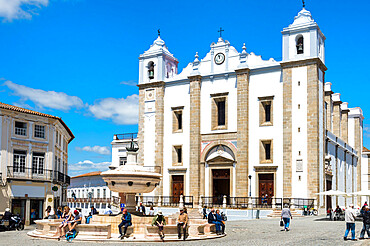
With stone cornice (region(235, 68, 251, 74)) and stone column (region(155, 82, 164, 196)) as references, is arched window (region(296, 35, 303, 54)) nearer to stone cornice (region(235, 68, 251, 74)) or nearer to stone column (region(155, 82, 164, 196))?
stone cornice (region(235, 68, 251, 74))

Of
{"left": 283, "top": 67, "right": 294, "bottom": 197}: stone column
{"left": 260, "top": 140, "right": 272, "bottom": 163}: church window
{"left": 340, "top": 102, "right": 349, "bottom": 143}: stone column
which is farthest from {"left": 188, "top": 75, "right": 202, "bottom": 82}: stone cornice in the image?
{"left": 340, "top": 102, "right": 349, "bottom": 143}: stone column

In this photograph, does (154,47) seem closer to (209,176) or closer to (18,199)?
(209,176)

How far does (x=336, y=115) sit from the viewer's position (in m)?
50.2

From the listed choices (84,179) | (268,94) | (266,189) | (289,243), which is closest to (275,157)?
(266,189)

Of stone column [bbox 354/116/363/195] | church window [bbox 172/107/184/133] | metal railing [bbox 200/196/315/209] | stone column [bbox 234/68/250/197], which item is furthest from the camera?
stone column [bbox 354/116/363/195]

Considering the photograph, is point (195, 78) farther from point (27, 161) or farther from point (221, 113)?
point (27, 161)

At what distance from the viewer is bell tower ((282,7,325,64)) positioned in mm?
38375

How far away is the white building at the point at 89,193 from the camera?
63156 millimetres

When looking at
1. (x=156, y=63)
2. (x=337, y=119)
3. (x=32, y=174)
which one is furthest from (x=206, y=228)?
(x=337, y=119)

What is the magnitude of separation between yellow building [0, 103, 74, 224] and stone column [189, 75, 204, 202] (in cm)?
1171

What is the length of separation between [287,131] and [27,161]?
63.3 feet

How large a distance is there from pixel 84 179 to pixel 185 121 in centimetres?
3731

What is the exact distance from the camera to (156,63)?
46469 mm

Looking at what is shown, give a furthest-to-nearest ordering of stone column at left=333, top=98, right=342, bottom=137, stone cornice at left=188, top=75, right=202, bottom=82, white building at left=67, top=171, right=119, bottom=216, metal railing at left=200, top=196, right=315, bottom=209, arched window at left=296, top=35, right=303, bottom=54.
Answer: white building at left=67, top=171, right=119, bottom=216 < stone column at left=333, top=98, right=342, bottom=137 < stone cornice at left=188, top=75, right=202, bottom=82 < arched window at left=296, top=35, right=303, bottom=54 < metal railing at left=200, top=196, right=315, bottom=209
